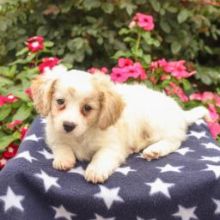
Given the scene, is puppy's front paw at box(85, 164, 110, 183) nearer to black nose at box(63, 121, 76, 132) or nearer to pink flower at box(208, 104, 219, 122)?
black nose at box(63, 121, 76, 132)

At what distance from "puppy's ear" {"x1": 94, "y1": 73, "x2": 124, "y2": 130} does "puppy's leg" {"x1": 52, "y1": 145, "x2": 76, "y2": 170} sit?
0.23 m

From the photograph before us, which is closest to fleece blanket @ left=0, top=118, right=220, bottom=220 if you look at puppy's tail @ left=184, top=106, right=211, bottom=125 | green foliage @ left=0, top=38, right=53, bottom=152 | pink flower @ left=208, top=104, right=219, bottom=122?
puppy's tail @ left=184, top=106, right=211, bottom=125

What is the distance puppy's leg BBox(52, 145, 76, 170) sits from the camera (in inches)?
106

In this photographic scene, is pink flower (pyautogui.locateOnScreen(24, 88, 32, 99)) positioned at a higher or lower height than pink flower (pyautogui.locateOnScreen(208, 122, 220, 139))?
higher

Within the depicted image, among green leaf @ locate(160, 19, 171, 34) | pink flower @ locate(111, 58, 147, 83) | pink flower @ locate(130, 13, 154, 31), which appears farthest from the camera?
green leaf @ locate(160, 19, 171, 34)

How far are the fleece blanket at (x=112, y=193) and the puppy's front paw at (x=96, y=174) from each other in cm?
3

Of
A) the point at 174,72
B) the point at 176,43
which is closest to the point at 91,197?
the point at 174,72

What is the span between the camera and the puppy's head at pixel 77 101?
257 cm

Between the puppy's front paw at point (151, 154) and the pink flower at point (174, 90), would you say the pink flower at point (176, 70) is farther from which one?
the puppy's front paw at point (151, 154)

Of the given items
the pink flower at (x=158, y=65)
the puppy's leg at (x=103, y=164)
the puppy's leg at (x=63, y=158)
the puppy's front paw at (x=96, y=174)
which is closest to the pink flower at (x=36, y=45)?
the pink flower at (x=158, y=65)

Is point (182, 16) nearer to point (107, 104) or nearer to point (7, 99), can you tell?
point (7, 99)

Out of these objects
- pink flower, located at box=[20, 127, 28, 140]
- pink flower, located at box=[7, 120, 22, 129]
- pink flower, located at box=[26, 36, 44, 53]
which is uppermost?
pink flower, located at box=[26, 36, 44, 53]

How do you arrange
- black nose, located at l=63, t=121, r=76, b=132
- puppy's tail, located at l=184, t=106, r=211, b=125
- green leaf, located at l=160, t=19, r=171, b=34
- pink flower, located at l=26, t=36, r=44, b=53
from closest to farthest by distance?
black nose, located at l=63, t=121, r=76, b=132, puppy's tail, located at l=184, t=106, r=211, b=125, pink flower, located at l=26, t=36, r=44, b=53, green leaf, located at l=160, t=19, r=171, b=34

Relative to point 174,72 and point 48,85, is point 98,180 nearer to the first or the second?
point 48,85
